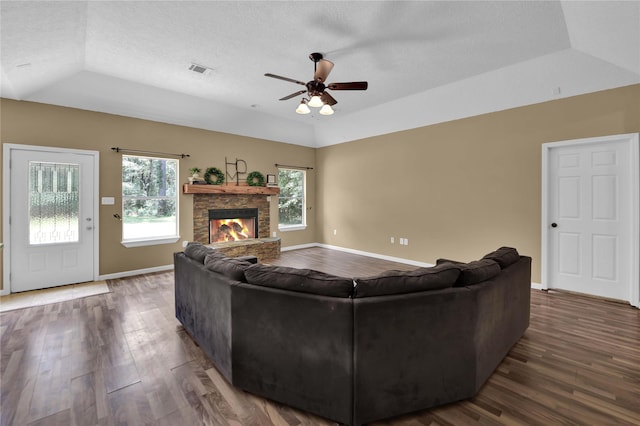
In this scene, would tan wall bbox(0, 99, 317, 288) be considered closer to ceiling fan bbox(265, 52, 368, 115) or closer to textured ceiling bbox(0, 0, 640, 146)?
textured ceiling bbox(0, 0, 640, 146)

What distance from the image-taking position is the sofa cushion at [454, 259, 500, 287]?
1952mm

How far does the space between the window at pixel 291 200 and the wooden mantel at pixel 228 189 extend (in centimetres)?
51

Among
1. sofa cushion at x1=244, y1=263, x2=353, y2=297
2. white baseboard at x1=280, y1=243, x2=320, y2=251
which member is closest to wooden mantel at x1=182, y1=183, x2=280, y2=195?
white baseboard at x1=280, y1=243, x2=320, y2=251

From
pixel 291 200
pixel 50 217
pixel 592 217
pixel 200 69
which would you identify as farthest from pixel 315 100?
pixel 291 200

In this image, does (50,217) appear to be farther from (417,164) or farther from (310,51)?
(417,164)

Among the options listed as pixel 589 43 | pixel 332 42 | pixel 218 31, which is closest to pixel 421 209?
pixel 589 43

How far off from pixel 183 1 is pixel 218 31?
0.49m

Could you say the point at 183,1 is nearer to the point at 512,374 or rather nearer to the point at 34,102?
the point at 34,102

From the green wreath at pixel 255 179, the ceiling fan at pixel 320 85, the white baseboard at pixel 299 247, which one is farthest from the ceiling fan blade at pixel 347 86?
the white baseboard at pixel 299 247

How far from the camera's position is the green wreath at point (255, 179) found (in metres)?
6.62

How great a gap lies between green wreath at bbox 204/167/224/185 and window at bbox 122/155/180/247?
1.92ft

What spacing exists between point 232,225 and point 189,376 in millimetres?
4551

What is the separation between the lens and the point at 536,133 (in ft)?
13.9

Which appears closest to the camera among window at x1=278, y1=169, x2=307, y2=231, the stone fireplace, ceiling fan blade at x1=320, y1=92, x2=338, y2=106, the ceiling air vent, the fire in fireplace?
ceiling fan blade at x1=320, y1=92, x2=338, y2=106
